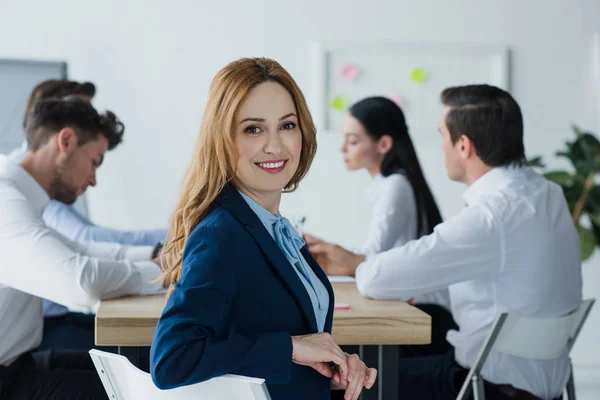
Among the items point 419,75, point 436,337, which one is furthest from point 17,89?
point 436,337

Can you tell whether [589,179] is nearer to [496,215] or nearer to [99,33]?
[496,215]

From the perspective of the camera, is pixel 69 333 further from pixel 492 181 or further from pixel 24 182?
pixel 492 181

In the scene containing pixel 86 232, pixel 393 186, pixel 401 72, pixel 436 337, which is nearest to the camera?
pixel 436 337

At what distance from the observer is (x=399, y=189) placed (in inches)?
116

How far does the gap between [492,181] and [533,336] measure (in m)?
0.48

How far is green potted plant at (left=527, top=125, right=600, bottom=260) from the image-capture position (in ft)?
13.7

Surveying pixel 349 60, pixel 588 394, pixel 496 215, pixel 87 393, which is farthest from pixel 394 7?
pixel 87 393

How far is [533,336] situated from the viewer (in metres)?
1.95

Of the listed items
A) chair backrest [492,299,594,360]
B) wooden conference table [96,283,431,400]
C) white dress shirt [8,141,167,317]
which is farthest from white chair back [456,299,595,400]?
white dress shirt [8,141,167,317]

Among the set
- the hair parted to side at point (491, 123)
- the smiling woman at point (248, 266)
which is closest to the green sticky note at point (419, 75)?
the hair parted to side at point (491, 123)

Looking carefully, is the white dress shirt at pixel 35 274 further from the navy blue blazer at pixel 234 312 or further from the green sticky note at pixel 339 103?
the green sticky note at pixel 339 103

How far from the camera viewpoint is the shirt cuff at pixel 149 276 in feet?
6.68

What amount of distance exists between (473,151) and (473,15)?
2550mm

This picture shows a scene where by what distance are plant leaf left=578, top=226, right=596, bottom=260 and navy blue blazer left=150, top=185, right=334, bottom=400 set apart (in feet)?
10.6
